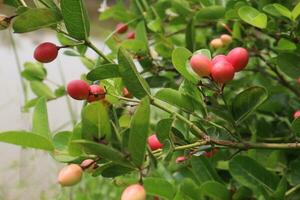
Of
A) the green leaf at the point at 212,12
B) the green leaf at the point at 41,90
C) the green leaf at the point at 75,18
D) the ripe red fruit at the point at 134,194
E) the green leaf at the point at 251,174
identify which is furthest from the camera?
the green leaf at the point at 41,90

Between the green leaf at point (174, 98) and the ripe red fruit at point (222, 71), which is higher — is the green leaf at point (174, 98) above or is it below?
below

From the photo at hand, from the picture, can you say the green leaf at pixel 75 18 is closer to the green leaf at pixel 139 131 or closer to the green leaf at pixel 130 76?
the green leaf at pixel 130 76

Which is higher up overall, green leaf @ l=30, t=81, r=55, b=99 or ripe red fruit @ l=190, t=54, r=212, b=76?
ripe red fruit @ l=190, t=54, r=212, b=76

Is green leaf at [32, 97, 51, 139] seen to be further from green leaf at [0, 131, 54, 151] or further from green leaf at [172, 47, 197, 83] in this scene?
green leaf at [172, 47, 197, 83]

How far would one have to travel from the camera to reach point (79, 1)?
22.3 inches

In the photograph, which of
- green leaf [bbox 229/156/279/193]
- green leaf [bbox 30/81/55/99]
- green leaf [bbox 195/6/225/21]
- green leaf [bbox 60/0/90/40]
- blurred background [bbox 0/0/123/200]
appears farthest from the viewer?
blurred background [bbox 0/0/123/200]

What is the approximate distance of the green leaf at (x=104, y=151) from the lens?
47 cm

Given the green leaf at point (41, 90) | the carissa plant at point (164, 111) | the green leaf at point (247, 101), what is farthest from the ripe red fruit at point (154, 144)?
the green leaf at point (41, 90)

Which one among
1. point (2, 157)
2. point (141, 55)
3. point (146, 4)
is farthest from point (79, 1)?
point (2, 157)

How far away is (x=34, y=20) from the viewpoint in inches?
22.8

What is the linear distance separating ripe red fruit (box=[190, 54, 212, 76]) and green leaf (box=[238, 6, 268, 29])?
227 millimetres

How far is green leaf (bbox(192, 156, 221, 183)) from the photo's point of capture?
0.81m

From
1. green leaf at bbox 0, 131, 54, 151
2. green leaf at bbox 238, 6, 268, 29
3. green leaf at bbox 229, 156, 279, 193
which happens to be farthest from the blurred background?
green leaf at bbox 0, 131, 54, 151

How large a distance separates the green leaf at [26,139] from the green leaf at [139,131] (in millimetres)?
111
